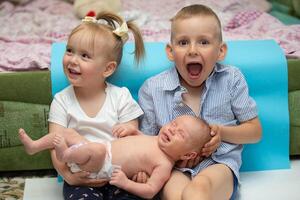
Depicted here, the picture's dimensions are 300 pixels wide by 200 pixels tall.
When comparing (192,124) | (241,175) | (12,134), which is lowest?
(241,175)

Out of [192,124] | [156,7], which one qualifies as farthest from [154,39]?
[192,124]

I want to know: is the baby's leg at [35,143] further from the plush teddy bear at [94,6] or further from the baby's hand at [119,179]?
the plush teddy bear at [94,6]

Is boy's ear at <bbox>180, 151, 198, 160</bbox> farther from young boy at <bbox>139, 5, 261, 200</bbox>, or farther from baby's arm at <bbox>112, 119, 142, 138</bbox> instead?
baby's arm at <bbox>112, 119, 142, 138</bbox>

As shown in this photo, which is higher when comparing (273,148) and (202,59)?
(202,59)

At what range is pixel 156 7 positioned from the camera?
2.34m

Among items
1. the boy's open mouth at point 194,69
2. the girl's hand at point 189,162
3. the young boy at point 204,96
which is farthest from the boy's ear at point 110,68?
the girl's hand at point 189,162

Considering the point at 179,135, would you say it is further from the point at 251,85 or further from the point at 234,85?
the point at 251,85

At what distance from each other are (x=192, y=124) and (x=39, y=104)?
543 mm

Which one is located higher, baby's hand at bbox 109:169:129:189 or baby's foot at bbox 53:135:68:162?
baby's foot at bbox 53:135:68:162

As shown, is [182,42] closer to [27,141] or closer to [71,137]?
[71,137]

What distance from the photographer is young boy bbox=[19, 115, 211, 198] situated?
1441 mm

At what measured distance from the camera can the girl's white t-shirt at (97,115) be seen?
1579 mm

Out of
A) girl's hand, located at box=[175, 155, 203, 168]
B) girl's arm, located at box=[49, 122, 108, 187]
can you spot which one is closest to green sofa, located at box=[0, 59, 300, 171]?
girl's arm, located at box=[49, 122, 108, 187]

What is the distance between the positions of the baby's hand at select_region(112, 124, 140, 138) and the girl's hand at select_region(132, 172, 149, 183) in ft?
0.43
